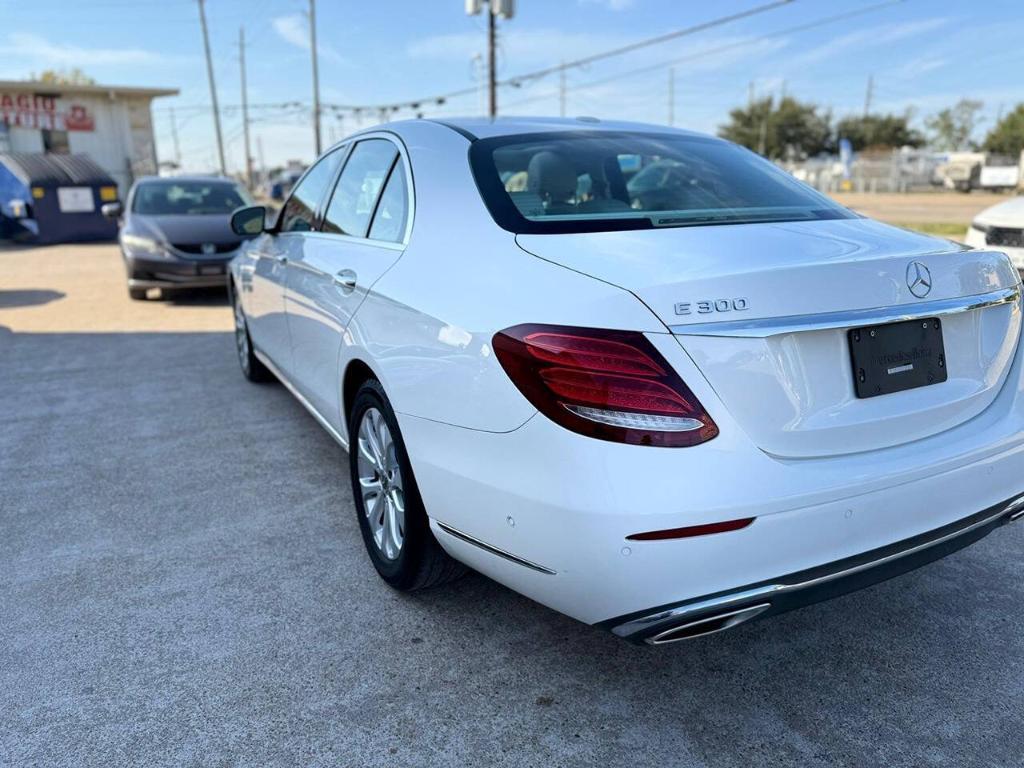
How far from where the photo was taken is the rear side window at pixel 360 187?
121 inches

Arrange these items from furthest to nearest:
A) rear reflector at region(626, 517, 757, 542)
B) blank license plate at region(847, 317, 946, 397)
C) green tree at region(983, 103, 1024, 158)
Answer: green tree at region(983, 103, 1024, 158)
blank license plate at region(847, 317, 946, 397)
rear reflector at region(626, 517, 757, 542)

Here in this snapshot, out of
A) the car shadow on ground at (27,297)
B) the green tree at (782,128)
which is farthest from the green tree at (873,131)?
the car shadow on ground at (27,297)

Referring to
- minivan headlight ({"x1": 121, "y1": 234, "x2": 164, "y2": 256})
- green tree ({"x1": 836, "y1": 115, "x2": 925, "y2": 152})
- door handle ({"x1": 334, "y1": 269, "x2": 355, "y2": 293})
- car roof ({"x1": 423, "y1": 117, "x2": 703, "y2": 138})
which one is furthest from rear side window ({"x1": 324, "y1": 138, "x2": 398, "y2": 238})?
green tree ({"x1": 836, "y1": 115, "x2": 925, "y2": 152})

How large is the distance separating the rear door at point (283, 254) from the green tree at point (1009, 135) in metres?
75.1

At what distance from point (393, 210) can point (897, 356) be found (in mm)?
1743

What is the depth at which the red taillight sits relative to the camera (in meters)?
1.75

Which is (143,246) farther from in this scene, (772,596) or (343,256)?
(772,596)

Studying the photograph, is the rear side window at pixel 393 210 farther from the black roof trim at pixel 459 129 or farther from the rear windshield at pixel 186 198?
the rear windshield at pixel 186 198

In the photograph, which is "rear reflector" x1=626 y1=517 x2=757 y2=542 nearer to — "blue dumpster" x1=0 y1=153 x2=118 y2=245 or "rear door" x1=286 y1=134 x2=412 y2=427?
"rear door" x1=286 y1=134 x2=412 y2=427

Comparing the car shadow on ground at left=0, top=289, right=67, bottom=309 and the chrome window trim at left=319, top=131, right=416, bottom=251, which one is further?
the car shadow on ground at left=0, top=289, right=67, bottom=309

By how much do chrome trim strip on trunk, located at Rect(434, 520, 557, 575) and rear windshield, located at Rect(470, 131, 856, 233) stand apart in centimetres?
86

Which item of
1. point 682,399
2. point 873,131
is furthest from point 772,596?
point 873,131

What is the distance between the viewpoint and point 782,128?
7469 centimetres

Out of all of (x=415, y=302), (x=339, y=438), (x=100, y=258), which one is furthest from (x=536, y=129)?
(x=100, y=258)
